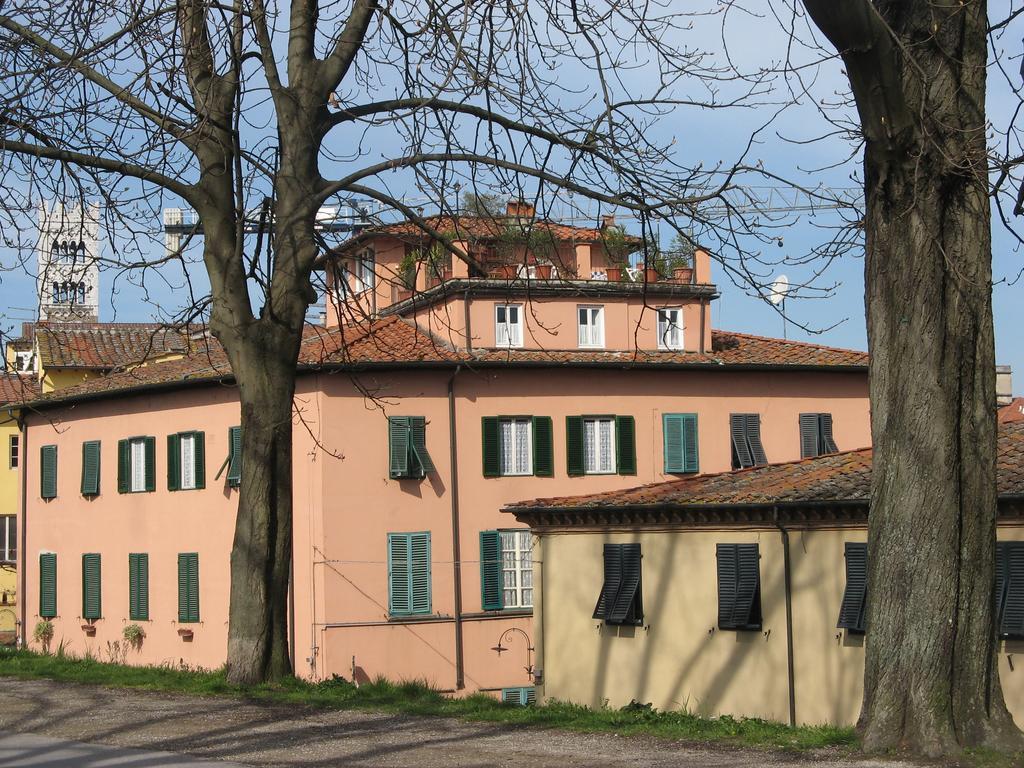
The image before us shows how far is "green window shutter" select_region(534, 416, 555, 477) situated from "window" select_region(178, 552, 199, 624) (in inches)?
315

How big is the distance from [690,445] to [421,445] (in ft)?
21.5

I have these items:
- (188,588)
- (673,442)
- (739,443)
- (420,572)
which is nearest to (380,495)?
(420,572)

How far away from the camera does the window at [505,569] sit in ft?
105

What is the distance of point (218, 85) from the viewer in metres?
14.0

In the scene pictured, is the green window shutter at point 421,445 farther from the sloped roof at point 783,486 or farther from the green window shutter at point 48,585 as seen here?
the green window shutter at point 48,585

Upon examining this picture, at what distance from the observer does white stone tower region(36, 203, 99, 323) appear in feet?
42.4

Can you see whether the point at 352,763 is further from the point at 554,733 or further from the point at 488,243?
the point at 488,243

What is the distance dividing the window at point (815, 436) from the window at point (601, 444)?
4519 millimetres

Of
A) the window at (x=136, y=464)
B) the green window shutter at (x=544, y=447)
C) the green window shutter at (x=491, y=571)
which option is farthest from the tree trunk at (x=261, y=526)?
the window at (x=136, y=464)

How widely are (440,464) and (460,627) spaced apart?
3.56m

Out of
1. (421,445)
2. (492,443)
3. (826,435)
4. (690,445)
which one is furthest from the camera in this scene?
(826,435)

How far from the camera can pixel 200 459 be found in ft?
109

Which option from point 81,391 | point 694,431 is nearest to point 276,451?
point 694,431

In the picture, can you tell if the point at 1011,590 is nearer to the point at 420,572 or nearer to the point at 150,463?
the point at 420,572
